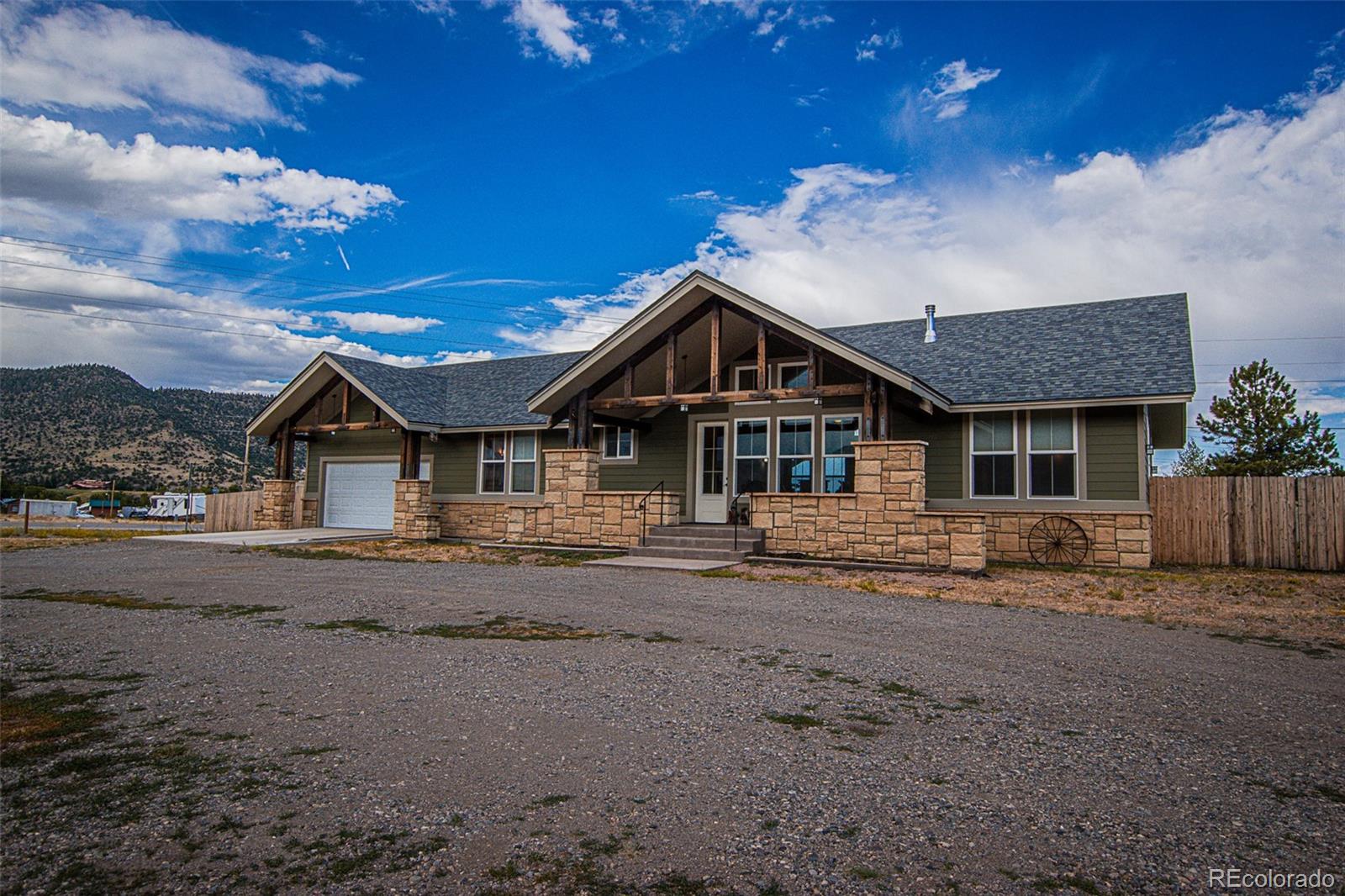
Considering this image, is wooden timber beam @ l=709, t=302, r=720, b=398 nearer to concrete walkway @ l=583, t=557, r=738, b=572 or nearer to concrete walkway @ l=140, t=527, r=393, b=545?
concrete walkway @ l=583, t=557, r=738, b=572

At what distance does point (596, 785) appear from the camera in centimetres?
358

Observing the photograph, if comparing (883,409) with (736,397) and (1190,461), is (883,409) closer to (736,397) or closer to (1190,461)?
(736,397)

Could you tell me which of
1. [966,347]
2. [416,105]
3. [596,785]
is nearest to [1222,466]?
[966,347]

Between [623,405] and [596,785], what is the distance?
12.7 metres

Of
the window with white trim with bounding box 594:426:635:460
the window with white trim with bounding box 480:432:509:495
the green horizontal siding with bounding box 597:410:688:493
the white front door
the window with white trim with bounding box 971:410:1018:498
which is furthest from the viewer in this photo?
the window with white trim with bounding box 480:432:509:495

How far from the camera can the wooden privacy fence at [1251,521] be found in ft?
46.4

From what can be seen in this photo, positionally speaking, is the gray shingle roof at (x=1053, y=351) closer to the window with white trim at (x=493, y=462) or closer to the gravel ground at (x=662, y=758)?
the gravel ground at (x=662, y=758)

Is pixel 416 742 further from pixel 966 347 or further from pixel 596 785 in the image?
pixel 966 347

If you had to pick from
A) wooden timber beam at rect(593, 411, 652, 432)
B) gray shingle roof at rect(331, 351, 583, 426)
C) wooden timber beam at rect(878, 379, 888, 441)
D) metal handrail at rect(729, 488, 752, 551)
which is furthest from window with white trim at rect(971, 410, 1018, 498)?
gray shingle roof at rect(331, 351, 583, 426)

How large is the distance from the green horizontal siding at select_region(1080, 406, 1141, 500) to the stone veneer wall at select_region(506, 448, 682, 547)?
8017 millimetres

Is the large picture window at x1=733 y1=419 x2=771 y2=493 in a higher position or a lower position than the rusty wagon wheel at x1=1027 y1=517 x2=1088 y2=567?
higher

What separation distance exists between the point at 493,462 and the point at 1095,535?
1411 centimetres

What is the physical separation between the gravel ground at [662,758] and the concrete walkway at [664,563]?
→ 506 cm

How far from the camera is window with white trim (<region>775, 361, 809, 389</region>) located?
17.0 meters
